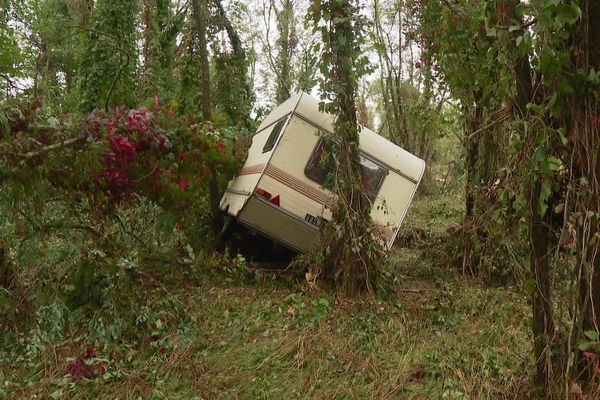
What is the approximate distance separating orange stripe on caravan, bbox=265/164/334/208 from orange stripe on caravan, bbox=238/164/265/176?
15 centimetres

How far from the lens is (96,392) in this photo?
4.32 metres

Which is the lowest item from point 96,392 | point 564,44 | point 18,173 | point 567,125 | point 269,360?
point 96,392

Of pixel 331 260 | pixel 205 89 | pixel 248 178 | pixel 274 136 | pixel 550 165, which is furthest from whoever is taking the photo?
pixel 274 136

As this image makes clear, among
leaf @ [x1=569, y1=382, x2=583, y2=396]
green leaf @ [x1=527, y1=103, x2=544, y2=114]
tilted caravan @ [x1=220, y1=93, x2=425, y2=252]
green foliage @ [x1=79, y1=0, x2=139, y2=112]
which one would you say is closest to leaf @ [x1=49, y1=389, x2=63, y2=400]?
leaf @ [x1=569, y1=382, x2=583, y2=396]

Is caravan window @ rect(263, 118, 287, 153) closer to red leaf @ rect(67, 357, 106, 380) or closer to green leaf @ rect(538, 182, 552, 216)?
red leaf @ rect(67, 357, 106, 380)

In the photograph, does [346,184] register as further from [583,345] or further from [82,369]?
[583,345]

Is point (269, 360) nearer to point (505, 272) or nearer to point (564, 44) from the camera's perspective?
point (564, 44)

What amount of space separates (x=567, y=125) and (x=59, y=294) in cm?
451

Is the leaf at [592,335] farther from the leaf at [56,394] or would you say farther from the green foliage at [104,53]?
the green foliage at [104,53]

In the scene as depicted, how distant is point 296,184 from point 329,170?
520mm

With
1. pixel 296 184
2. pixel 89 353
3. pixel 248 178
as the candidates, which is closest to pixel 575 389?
pixel 89 353

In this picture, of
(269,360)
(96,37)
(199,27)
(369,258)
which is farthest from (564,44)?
(96,37)

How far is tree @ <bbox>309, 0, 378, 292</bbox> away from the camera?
21.4 feet

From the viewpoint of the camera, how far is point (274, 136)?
8547mm
